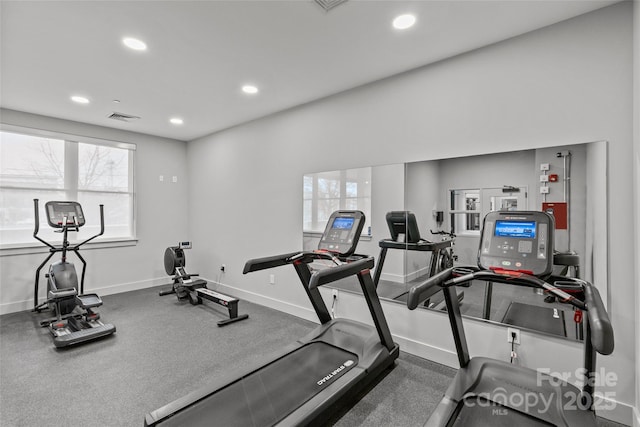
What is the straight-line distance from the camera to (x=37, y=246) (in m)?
4.32

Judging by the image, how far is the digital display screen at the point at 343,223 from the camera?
2805mm

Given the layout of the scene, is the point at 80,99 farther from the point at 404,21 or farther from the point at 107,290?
the point at 404,21

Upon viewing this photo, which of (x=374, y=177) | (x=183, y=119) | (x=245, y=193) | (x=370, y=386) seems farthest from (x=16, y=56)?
(x=370, y=386)

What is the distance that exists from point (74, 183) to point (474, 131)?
18.3 ft

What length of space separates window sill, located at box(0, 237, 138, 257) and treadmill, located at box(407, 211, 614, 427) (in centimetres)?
520

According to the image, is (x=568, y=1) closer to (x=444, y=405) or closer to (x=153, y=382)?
(x=444, y=405)

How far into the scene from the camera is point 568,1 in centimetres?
201

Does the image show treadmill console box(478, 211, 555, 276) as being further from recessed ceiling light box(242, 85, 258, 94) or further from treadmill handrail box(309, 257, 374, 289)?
recessed ceiling light box(242, 85, 258, 94)

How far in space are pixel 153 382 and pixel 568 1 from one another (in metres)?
4.15

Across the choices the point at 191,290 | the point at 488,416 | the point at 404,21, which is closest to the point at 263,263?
the point at 488,416

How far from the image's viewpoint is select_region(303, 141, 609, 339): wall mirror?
213 cm

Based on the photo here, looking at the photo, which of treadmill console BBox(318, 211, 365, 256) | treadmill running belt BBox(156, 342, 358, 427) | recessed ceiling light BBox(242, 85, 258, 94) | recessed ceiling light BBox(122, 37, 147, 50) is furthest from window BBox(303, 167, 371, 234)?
recessed ceiling light BBox(122, 37, 147, 50)

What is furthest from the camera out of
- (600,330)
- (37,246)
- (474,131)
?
(37,246)

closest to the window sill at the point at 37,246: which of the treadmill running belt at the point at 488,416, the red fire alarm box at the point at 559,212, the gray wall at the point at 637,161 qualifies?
the treadmill running belt at the point at 488,416
